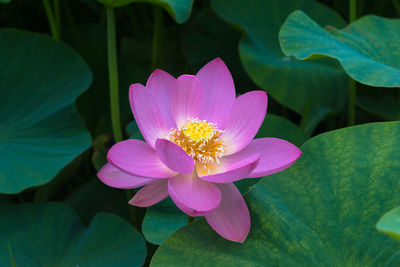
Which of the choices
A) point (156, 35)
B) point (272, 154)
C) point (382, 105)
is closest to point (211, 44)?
point (156, 35)

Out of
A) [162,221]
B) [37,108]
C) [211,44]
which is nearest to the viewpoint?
[162,221]

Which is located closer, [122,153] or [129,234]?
[122,153]

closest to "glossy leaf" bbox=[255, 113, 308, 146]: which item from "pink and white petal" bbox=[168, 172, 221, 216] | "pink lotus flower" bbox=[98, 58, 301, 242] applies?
"pink lotus flower" bbox=[98, 58, 301, 242]

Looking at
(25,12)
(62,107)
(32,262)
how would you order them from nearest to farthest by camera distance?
(32,262) < (62,107) < (25,12)

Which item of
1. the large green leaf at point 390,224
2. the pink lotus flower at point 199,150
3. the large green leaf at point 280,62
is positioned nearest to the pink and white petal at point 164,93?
the pink lotus flower at point 199,150

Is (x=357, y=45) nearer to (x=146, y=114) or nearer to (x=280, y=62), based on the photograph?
(x=280, y=62)

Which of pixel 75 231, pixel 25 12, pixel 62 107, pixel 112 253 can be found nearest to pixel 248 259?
pixel 112 253

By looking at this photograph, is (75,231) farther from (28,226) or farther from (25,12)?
(25,12)
